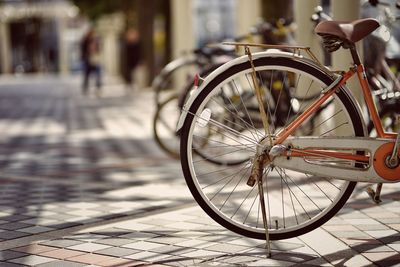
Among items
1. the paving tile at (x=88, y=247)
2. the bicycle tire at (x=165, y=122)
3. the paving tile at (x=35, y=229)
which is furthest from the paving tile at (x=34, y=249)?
the bicycle tire at (x=165, y=122)

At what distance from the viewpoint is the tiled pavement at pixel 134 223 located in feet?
A: 13.2

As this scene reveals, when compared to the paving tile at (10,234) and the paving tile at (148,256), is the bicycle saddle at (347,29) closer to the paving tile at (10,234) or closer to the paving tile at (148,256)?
the paving tile at (148,256)

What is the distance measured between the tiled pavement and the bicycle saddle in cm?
101

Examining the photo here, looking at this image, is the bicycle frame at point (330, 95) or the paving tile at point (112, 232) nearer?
the bicycle frame at point (330, 95)

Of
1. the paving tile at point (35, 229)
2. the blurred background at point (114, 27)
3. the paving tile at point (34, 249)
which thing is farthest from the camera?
the blurred background at point (114, 27)

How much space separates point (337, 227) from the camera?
4.64m

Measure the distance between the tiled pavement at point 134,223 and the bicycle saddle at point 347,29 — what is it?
1.01 meters

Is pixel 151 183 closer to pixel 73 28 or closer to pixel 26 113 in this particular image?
pixel 26 113

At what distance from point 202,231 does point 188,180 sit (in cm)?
61

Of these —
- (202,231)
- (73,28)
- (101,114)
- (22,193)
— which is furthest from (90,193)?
(73,28)

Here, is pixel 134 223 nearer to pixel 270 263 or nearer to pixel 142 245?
pixel 142 245

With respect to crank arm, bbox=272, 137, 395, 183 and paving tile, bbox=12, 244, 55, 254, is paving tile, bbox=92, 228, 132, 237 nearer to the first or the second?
paving tile, bbox=12, 244, 55, 254

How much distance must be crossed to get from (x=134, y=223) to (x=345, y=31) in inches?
67.7

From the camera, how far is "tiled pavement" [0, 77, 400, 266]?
13.2ft
